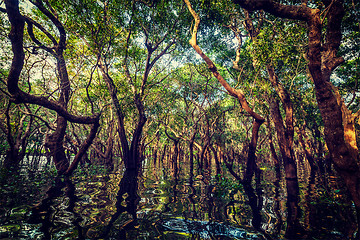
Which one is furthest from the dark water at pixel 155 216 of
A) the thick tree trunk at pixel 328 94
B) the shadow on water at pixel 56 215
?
the thick tree trunk at pixel 328 94

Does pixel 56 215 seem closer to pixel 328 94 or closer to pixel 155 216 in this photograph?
pixel 155 216

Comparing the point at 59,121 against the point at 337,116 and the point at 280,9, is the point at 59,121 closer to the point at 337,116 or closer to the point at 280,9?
the point at 280,9

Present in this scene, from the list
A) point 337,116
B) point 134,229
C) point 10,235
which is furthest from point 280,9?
point 10,235

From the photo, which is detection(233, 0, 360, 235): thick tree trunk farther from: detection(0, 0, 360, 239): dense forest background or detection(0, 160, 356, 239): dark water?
detection(0, 160, 356, 239): dark water

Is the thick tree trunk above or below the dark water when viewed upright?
above

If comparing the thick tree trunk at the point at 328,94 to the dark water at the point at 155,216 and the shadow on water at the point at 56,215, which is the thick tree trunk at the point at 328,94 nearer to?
the dark water at the point at 155,216

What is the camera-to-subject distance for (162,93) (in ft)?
50.8

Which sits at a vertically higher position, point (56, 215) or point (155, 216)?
point (56, 215)

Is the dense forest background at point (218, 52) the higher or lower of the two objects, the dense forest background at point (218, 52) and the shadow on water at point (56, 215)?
the higher

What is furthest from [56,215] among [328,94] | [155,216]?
[328,94]

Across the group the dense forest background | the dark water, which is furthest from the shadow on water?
the dense forest background

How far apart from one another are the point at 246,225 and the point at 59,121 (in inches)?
356

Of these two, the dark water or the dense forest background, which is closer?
the dark water

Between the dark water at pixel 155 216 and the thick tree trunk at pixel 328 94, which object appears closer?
the dark water at pixel 155 216
